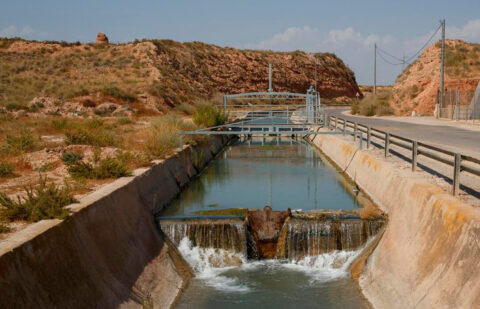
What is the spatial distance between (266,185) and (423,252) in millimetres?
10696

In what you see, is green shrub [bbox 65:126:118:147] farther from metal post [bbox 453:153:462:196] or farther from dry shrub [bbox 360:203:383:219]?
metal post [bbox 453:153:462:196]

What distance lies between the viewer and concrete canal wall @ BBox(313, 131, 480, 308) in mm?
7465

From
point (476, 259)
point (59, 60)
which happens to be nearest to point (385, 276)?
point (476, 259)

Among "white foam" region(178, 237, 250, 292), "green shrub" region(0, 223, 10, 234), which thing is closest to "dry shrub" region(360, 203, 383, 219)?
"white foam" region(178, 237, 250, 292)

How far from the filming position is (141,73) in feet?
205

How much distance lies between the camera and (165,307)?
964 centimetres

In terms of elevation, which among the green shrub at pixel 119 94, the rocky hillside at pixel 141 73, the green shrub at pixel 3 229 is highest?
the rocky hillside at pixel 141 73

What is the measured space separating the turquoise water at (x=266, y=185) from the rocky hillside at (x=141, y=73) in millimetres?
21814

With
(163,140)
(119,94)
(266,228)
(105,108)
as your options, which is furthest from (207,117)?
(119,94)

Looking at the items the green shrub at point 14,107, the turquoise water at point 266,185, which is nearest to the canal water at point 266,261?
the turquoise water at point 266,185

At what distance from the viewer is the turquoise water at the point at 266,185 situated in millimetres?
16203

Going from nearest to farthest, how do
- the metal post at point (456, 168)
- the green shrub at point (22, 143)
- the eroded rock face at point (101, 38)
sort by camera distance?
the metal post at point (456, 168), the green shrub at point (22, 143), the eroded rock face at point (101, 38)

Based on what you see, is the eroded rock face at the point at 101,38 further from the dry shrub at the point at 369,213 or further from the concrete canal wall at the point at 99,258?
the dry shrub at the point at 369,213

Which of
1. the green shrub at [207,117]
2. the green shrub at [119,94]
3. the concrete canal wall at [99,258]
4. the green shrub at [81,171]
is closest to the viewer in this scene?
the concrete canal wall at [99,258]
